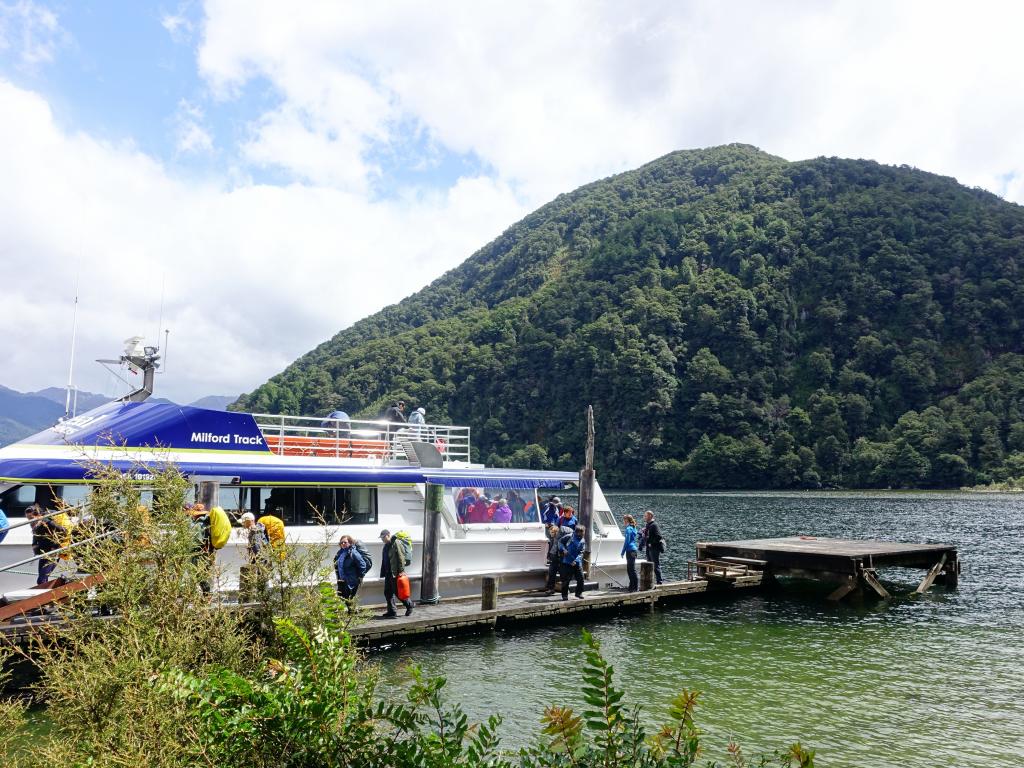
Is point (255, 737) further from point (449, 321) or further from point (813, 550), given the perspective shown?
point (449, 321)

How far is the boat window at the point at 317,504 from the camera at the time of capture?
15.3 meters

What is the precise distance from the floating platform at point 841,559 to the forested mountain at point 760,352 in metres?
77.1

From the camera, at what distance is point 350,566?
1396cm

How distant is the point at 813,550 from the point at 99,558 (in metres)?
21.6

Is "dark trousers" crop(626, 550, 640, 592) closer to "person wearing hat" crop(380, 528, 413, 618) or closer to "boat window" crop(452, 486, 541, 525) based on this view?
"boat window" crop(452, 486, 541, 525)

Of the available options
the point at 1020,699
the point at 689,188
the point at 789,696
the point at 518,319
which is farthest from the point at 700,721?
the point at 689,188

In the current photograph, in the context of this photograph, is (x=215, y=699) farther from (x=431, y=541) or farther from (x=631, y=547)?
(x=631, y=547)

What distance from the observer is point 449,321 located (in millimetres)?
157125

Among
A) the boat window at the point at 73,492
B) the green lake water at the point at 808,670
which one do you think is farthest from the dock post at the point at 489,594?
the boat window at the point at 73,492

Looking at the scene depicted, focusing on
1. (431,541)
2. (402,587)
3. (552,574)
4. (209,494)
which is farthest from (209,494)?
(552,574)

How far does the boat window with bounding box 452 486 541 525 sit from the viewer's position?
18.2m

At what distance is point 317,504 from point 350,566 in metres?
2.44

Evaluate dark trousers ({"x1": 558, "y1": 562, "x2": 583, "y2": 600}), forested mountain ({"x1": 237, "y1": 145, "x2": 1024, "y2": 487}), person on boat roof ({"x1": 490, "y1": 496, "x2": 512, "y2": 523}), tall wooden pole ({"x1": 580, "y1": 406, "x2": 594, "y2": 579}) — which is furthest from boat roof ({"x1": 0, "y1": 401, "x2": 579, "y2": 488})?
forested mountain ({"x1": 237, "y1": 145, "x2": 1024, "y2": 487})

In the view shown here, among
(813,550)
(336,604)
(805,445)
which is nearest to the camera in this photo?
(336,604)
